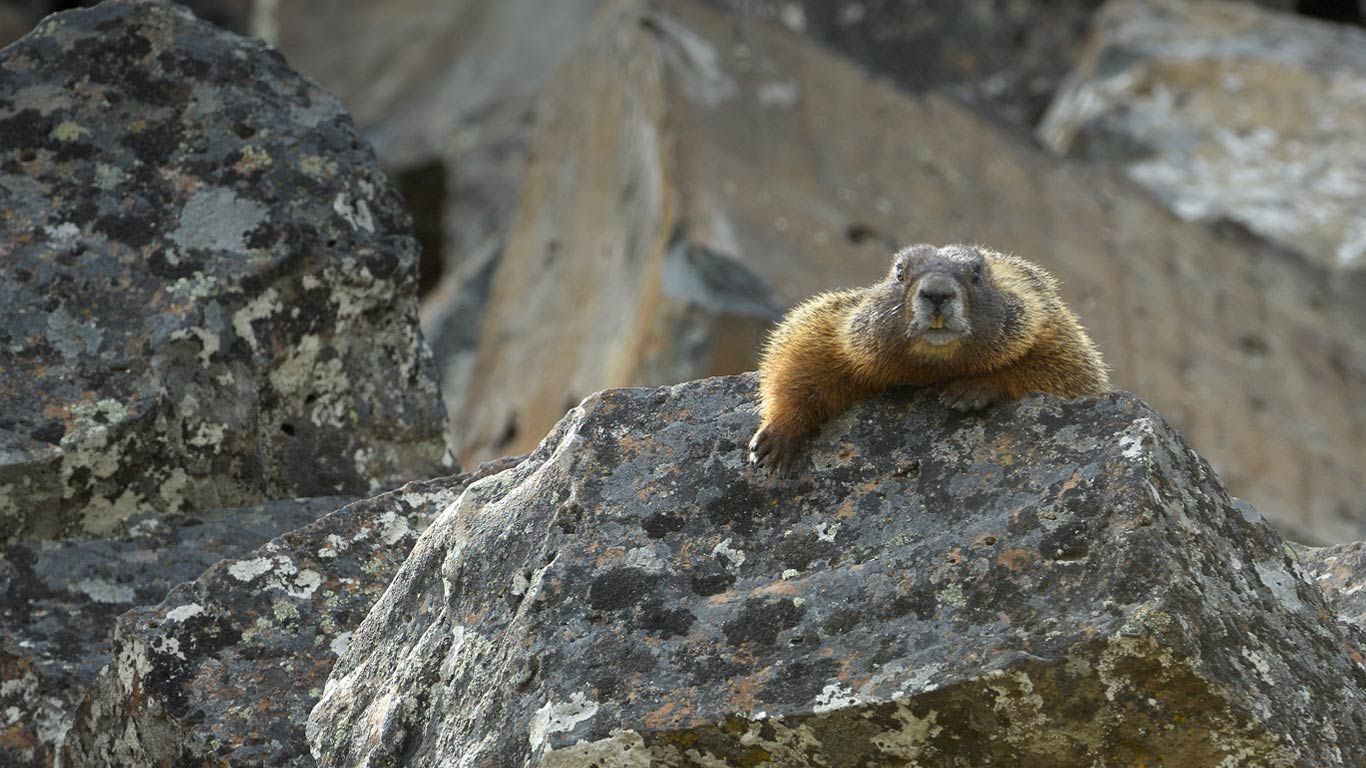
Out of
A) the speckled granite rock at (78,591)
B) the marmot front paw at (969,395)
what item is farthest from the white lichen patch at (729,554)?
the speckled granite rock at (78,591)

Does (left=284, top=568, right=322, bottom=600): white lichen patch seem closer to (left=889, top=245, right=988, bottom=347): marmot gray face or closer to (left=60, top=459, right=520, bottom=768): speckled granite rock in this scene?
(left=60, top=459, right=520, bottom=768): speckled granite rock

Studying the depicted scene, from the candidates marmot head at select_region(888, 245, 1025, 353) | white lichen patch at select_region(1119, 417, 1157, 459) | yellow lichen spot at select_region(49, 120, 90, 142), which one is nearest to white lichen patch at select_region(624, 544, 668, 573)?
A: marmot head at select_region(888, 245, 1025, 353)

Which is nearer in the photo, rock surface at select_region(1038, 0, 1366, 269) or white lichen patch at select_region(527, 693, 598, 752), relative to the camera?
white lichen patch at select_region(527, 693, 598, 752)

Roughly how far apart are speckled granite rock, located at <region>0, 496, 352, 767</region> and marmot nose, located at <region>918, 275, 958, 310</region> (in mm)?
2858

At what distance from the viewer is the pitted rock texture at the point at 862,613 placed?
15.8ft

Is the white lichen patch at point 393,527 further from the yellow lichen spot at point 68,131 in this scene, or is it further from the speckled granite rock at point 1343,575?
the speckled granite rock at point 1343,575

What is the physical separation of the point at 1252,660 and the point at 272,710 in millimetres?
3216

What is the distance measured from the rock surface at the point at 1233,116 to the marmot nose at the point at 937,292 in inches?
485

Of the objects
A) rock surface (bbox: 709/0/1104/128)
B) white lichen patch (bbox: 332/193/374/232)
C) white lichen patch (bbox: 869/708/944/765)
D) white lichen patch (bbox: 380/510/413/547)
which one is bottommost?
rock surface (bbox: 709/0/1104/128)

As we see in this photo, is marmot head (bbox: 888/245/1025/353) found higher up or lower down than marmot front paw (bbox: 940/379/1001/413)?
higher up

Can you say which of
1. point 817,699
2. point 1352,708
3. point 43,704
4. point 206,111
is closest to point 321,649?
point 43,704

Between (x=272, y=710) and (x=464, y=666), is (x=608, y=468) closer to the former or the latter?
(x=464, y=666)

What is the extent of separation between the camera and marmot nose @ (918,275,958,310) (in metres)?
6.15

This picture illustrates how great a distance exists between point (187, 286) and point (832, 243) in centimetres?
778
